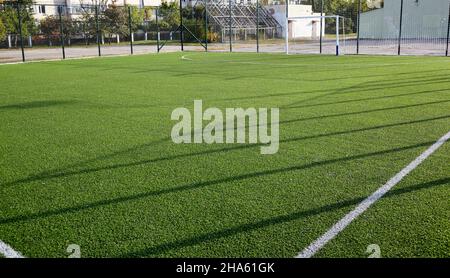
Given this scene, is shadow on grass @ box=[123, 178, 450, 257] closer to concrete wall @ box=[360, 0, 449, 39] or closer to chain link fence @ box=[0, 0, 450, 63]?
chain link fence @ box=[0, 0, 450, 63]

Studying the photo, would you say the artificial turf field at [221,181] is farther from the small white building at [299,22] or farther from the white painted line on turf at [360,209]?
the small white building at [299,22]

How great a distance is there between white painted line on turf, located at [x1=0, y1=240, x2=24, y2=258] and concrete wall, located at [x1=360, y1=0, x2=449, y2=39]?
148 ft

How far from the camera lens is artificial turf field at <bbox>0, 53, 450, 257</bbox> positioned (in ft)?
12.3

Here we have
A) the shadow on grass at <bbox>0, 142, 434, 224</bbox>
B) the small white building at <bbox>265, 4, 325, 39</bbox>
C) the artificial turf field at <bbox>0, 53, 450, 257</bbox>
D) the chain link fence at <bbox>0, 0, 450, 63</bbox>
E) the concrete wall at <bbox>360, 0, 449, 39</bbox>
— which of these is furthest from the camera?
the small white building at <bbox>265, 4, 325, 39</bbox>

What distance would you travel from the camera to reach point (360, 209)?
4.29 m

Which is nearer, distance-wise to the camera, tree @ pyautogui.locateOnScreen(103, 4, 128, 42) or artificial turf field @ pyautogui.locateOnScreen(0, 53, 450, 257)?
artificial turf field @ pyautogui.locateOnScreen(0, 53, 450, 257)

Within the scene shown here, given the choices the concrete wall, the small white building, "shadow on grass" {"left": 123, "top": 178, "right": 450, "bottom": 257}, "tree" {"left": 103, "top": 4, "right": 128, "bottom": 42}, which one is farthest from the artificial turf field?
the small white building

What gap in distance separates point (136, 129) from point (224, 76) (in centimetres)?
846

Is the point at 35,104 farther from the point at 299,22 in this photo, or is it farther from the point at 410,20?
the point at 299,22

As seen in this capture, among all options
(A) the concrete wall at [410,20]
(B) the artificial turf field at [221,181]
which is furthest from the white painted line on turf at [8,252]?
(A) the concrete wall at [410,20]

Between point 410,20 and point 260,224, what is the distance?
5020cm

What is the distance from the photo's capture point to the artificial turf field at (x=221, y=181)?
12.3ft

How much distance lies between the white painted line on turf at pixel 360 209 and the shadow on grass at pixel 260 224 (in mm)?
91

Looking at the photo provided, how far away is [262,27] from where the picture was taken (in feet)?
172
